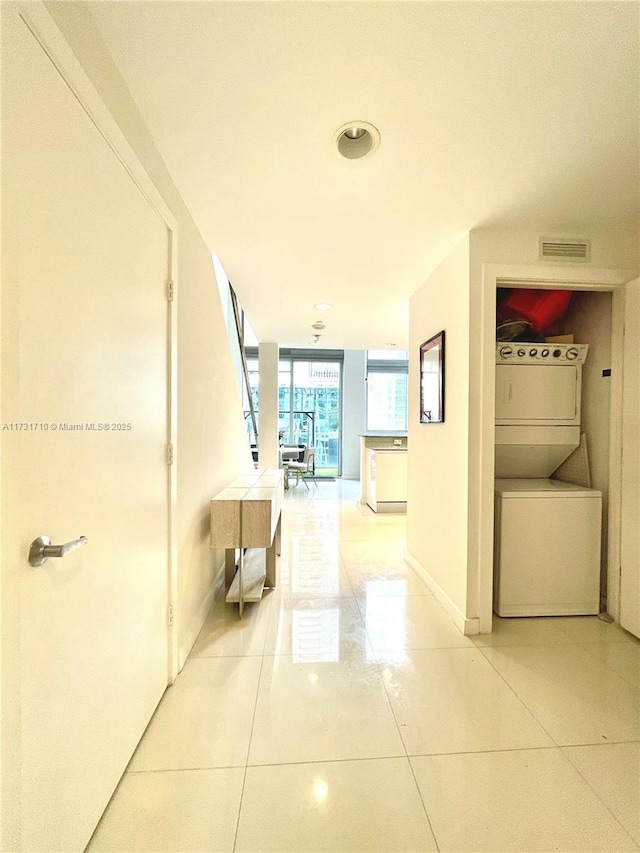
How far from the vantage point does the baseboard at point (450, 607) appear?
2.20 metres

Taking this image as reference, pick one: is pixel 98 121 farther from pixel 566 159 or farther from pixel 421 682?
pixel 421 682

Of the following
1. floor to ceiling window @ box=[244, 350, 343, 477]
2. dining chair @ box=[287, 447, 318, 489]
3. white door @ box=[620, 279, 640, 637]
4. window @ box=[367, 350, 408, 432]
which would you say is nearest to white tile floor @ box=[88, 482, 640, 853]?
white door @ box=[620, 279, 640, 637]

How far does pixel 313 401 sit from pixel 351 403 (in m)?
1.00

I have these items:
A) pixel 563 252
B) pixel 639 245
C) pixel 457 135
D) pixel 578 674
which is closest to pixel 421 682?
pixel 578 674

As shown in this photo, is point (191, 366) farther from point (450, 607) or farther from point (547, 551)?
point (547, 551)

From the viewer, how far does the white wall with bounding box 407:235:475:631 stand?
2266 mm

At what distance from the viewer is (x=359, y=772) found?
129 cm

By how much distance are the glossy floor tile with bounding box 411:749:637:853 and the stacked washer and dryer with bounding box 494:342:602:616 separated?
1125mm

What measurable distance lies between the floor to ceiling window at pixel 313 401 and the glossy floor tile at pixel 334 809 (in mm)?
7715

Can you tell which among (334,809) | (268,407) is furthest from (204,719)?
(268,407)

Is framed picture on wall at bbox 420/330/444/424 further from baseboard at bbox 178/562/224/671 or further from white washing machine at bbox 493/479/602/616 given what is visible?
baseboard at bbox 178/562/224/671

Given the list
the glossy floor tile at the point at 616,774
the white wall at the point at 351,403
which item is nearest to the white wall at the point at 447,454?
the glossy floor tile at the point at 616,774

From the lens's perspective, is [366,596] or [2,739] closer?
[2,739]

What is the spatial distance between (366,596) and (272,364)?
3832 mm
